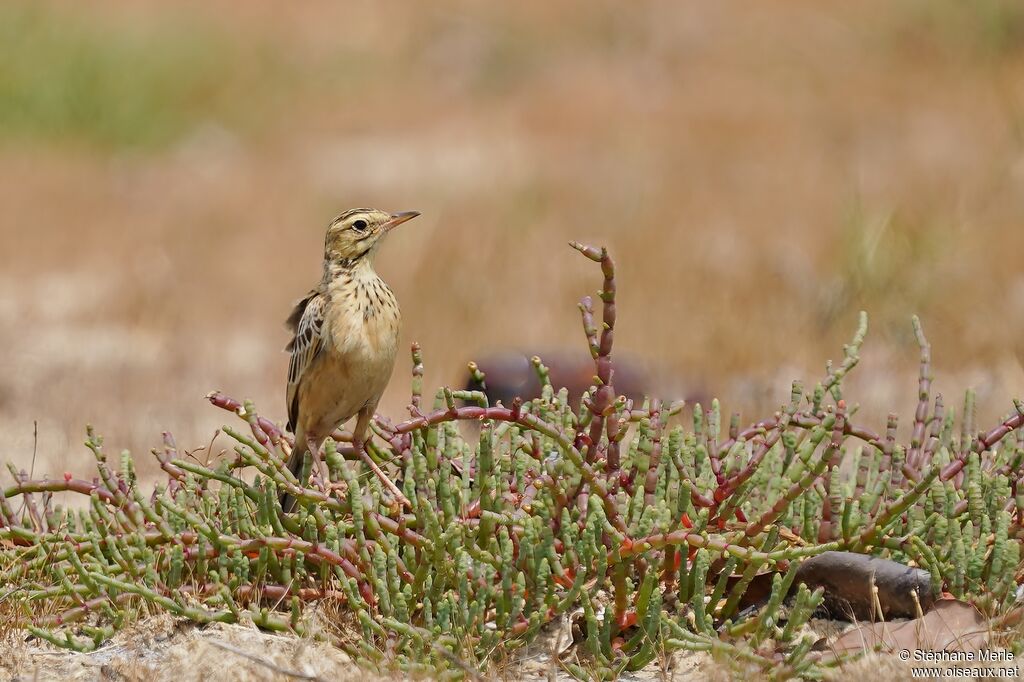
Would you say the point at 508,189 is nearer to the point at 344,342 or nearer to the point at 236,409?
the point at 344,342

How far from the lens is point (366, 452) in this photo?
412 cm

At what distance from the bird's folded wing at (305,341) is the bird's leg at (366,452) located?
0.84ft

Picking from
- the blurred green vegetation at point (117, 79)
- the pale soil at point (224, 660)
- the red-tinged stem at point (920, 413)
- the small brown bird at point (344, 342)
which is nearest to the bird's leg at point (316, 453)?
the small brown bird at point (344, 342)

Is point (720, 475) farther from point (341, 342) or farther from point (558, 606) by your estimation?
point (341, 342)

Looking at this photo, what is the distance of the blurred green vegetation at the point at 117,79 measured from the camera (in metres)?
17.4

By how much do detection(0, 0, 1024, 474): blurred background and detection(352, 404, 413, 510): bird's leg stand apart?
5.77 ft

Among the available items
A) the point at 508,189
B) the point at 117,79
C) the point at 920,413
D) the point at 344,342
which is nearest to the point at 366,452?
the point at 344,342

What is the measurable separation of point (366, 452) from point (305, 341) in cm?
49

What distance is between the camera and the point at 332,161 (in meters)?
15.6

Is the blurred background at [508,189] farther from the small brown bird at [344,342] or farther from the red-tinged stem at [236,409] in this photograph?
the red-tinged stem at [236,409]

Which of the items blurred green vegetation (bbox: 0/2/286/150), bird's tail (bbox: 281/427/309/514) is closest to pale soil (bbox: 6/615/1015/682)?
bird's tail (bbox: 281/427/309/514)

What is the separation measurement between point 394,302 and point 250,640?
48.6 inches

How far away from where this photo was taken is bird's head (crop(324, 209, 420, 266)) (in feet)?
14.7

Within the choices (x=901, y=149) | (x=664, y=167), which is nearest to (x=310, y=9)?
(x=664, y=167)
